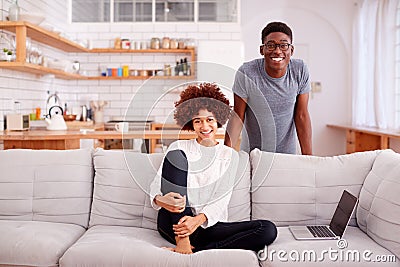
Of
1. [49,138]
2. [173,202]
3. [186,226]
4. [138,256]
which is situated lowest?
[138,256]

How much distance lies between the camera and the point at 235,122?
3.12m

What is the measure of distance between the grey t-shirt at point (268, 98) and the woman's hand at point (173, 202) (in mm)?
691

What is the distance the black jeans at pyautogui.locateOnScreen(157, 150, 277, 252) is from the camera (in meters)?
2.78

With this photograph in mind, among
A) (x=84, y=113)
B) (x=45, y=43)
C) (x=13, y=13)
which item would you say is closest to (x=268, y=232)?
(x=13, y=13)

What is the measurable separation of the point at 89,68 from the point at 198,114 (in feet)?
16.2

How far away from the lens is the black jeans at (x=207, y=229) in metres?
2.78

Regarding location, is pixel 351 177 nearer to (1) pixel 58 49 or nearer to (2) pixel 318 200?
(2) pixel 318 200

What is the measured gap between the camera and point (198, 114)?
2.88 m

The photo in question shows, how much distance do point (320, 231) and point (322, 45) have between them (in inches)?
204

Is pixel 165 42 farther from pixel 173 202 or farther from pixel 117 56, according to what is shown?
pixel 173 202

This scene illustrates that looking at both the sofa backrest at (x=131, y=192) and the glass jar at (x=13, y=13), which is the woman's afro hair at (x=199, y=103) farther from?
the glass jar at (x=13, y=13)

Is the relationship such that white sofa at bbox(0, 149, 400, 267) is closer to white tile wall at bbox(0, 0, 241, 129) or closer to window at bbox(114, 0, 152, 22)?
white tile wall at bbox(0, 0, 241, 129)

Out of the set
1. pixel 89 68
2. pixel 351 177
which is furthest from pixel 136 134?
pixel 89 68

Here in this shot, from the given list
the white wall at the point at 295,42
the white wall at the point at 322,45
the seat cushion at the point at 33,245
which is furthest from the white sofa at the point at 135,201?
the white wall at the point at 322,45
